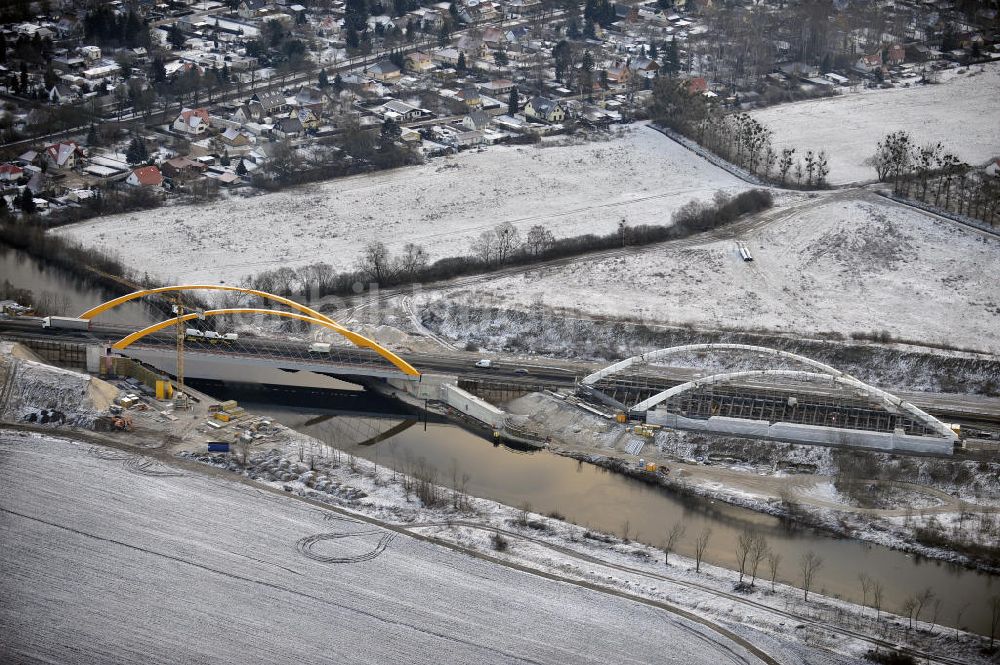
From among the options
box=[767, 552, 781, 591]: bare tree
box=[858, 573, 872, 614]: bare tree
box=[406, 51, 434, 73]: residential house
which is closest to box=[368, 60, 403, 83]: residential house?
box=[406, 51, 434, 73]: residential house

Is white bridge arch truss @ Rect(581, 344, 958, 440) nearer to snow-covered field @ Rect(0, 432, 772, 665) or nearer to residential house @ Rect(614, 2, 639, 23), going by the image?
snow-covered field @ Rect(0, 432, 772, 665)

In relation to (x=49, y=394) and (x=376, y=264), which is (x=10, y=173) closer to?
(x=376, y=264)

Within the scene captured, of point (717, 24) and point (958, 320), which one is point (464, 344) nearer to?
point (958, 320)

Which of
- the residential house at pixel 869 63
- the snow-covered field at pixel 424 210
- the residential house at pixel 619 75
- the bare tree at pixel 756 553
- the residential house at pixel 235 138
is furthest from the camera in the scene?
the residential house at pixel 869 63

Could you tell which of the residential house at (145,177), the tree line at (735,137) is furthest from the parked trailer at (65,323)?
the tree line at (735,137)

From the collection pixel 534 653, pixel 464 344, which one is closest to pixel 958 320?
pixel 464 344

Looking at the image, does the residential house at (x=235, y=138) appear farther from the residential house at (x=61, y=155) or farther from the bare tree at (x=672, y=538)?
the bare tree at (x=672, y=538)

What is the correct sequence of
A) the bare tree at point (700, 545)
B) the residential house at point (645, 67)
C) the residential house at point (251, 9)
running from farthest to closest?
1. the residential house at point (251, 9)
2. the residential house at point (645, 67)
3. the bare tree at point (700, 545)
